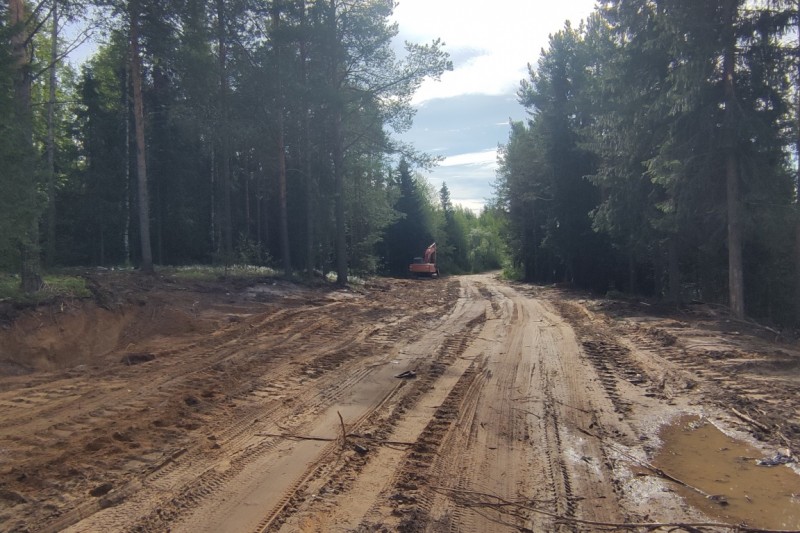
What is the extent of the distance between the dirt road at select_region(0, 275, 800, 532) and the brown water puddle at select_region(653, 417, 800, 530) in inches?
0.9

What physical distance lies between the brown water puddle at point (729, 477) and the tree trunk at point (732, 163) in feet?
35.8

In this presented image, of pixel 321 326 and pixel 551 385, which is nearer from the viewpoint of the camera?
pixel 551 385

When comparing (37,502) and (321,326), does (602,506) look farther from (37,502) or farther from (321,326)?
(321,326)

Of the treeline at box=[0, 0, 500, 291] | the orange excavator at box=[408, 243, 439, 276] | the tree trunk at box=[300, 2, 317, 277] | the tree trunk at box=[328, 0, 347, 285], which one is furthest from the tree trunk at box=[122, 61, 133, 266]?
the orange excavator at box=[408, 243, 439, 276]

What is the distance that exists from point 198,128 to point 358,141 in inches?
292

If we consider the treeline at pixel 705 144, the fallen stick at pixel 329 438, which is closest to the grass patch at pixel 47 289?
the fallen stick at pixel 329 438

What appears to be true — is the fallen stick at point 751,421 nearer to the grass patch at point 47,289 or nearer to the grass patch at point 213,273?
the grass patch at point 47,289

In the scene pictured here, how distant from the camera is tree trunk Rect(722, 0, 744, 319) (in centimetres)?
1405

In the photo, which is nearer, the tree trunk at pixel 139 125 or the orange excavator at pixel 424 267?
the tree trunk at pixel 139 125

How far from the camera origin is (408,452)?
200 inches

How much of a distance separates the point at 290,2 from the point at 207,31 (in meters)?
3.57

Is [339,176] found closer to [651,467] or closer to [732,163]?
[732,163]

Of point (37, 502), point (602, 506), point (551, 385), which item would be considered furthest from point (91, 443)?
point (551, 385)

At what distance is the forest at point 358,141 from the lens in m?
14.1
